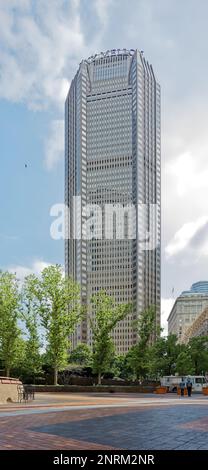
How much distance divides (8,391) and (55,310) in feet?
78.9

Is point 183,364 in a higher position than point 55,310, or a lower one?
lower

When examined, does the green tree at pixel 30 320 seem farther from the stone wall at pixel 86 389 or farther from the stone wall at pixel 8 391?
the stone wall at pixel 8 391

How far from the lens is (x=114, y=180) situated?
570 feet

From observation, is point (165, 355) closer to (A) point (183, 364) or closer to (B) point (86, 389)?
(A) point (183, 364)

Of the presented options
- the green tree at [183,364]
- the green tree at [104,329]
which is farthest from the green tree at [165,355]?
the green tree at [104,329]

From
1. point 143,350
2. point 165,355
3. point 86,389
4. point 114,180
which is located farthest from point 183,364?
point 114,180

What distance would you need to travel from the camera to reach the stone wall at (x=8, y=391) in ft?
72.8

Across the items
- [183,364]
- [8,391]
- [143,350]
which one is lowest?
[183,364]

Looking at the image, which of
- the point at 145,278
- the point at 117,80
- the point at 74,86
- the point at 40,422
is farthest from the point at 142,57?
the point at 40,422

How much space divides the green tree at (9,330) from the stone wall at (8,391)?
75.6 ft

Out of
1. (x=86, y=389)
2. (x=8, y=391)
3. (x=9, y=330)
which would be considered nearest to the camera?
(x=8, y=391)

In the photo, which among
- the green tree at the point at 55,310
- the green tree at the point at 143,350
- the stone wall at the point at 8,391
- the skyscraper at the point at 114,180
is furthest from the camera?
the skyscraper at the point at 114,180

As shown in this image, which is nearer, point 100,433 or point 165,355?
point 100,433

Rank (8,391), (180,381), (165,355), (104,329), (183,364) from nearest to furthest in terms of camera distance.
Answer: (8,391) → (180,381) → (104,329) → (183,364) → (165,355)
